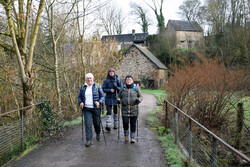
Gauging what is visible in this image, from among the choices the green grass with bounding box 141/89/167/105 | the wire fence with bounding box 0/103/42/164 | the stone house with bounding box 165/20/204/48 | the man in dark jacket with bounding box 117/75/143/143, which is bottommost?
the green grass with bounding box 141/89/167/105

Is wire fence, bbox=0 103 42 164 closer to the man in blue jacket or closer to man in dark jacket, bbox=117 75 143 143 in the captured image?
the man in blue jacket

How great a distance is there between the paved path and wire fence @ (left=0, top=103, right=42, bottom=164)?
45 centimetres

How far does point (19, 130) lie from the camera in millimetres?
5750

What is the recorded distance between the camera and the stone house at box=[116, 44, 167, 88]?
115 feet

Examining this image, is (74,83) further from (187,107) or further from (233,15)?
(233,15)

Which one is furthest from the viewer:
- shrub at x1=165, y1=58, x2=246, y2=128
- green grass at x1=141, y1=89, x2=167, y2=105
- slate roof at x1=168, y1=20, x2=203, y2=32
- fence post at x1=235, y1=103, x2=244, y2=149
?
slate roof at x1=168, y1=20, x2=203, y2=32

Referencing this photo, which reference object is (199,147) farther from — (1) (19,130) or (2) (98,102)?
A: (1) (19,130)

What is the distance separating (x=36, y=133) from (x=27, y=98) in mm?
1076

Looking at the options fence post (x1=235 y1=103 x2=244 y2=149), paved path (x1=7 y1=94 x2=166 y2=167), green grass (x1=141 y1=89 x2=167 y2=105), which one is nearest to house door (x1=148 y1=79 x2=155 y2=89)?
green grass (x1=141 y1=89 x2=167 y2=105)

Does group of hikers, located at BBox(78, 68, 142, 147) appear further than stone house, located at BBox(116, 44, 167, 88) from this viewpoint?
No

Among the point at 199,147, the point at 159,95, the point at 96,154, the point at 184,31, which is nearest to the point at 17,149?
the point at 96,154

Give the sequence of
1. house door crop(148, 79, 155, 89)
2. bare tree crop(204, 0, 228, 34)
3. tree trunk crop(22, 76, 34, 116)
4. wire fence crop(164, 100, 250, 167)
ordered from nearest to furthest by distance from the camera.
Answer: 1. wire fence crop(164, 100, 250, 167)
2. tree trunk crop(22, 76, 34, 116)
3. bare tree crop(204, 0, 228, 34)
4. house door crop(148, 79, 155, 89)

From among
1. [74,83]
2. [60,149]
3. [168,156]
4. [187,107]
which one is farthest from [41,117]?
[74,83]

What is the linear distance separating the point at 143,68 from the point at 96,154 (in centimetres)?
3119
